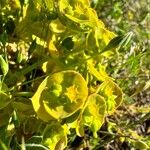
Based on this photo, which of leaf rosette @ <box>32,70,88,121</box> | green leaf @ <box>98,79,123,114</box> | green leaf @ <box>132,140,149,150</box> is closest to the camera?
leaf rosette @ <box>32,70,88,121</box>

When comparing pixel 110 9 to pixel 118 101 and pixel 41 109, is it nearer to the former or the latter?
pixel 118 101

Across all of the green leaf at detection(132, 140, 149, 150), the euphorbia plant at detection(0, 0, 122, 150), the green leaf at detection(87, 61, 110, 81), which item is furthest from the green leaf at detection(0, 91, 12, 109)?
the green leaf at detection(132, 140, 149, 150)

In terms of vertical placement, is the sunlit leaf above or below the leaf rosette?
below

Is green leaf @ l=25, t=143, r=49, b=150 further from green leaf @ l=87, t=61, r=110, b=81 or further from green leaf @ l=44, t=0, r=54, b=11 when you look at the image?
green leaf @ l=44, t=0, r=54, b=11

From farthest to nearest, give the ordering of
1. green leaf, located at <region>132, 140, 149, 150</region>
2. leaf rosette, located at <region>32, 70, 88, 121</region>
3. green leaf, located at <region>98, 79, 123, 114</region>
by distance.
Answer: green leaf, located at <region>132, 140, 149, 150</region> → green leaf, located at <region>98, 79, 123, 114</region> → leaf rosette, located at <region>32, 70, 88, 121</region>

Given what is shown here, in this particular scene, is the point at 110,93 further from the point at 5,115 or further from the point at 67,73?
the point at 5,115

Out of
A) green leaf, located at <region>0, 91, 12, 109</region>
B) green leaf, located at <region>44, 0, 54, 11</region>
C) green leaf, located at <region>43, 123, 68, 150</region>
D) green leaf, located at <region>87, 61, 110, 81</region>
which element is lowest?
green leaf, located at <region>43, 123, 68, 150</region>

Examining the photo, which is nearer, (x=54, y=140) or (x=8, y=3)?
(x=54, y=140)

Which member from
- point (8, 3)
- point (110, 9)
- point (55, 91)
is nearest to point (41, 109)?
point (55, 91)

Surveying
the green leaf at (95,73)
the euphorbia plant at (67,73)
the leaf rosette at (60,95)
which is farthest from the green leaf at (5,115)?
the green leaf at (95,73)
